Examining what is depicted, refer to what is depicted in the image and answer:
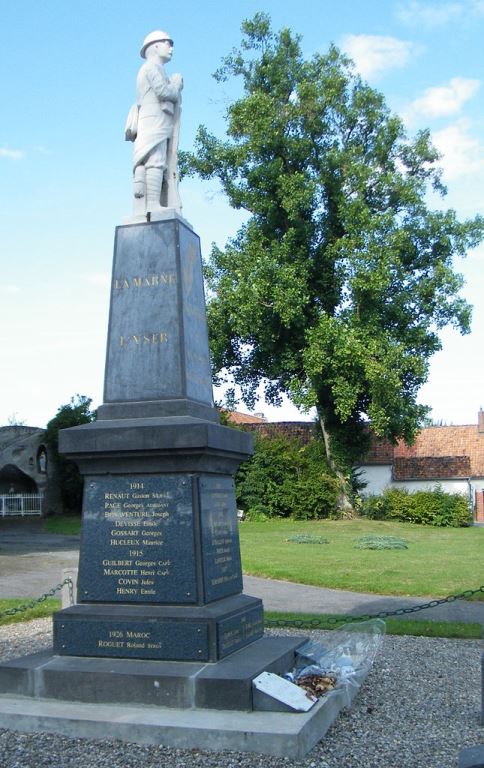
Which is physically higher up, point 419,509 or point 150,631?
point 419,509

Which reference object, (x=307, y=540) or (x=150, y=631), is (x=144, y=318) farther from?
(x=307, y=540)

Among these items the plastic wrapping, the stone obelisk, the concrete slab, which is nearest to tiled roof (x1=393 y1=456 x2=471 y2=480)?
the plastic wrapping

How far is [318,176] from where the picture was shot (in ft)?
109

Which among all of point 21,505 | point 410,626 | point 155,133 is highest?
point 155,133

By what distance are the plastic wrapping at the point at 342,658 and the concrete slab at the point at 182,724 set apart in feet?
1.08

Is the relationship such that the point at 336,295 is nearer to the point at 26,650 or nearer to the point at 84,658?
the point at 26,650

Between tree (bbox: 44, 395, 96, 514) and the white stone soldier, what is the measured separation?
96.1 ft

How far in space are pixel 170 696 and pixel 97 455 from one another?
1.87 meters

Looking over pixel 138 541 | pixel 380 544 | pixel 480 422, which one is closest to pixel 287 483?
pixel 380 544

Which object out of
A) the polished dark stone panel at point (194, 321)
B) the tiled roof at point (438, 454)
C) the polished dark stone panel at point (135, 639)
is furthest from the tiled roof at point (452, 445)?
the polished dark stone panel at point (135, 639)

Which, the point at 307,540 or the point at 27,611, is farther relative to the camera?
the point at 307,540

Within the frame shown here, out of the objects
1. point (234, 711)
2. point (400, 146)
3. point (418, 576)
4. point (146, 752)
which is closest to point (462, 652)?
point (234, 711)

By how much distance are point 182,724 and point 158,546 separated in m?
1.40

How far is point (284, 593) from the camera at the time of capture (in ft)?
44.0
